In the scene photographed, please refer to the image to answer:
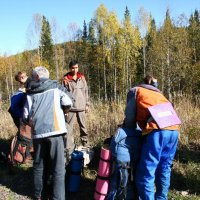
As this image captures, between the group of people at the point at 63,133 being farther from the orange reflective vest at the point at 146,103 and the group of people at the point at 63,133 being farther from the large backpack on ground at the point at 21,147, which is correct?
the large backpack on ground at the point at 21,147

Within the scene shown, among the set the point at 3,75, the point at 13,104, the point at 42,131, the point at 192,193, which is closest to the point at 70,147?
the point at 13,104

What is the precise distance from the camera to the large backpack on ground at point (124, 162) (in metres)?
4.34

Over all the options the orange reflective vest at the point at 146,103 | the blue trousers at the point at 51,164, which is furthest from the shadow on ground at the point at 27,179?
the orange reflective vest at the point at 146,103

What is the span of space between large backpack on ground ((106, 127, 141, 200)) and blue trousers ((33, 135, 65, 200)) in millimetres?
754

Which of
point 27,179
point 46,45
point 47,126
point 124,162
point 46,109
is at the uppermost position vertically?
point 46,45

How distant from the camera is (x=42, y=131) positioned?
182 inches

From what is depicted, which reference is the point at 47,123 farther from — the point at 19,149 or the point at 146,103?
the point at 19,149

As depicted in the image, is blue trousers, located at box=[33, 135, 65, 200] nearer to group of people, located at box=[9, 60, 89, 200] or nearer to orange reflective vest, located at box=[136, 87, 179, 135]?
group of people, located at box=[9, 60, 89, 200]

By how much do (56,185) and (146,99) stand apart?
5.81 ft

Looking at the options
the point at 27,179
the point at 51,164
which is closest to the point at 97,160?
the point at 27,179

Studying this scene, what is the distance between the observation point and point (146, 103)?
166 inches

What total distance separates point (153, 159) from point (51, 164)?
1.53 m

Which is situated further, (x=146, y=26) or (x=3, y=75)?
(x=3, y=75)

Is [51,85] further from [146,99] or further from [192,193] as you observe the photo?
[192,193]
